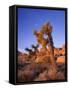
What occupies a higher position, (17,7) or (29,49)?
(17,7)

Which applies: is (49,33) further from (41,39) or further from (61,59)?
(61,59)

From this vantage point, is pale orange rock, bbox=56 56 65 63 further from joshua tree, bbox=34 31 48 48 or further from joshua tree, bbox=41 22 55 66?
joshua tree, bbox=34 31 48 48

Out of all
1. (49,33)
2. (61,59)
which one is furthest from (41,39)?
(61,59)

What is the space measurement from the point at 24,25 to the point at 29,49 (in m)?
0.23

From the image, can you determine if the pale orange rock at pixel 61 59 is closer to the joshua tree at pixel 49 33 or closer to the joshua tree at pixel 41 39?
the joshua tree at pixel 49 33

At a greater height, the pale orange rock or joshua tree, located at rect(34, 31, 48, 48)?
joshua tree, located at rect(34, 31, 48, 48)

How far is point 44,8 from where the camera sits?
11.0ft

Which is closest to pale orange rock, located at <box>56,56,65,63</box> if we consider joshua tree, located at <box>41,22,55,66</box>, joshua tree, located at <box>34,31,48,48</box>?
joshua tree, located at <box>41,22,55,66</box>

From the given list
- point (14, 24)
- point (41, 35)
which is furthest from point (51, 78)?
point (14, 24)

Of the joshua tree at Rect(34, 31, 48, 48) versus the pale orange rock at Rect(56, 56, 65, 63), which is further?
the pale orange rock at Rect(56, 56, 65, 63)

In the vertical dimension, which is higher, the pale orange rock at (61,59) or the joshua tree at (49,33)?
the joshua tree at (49,33)

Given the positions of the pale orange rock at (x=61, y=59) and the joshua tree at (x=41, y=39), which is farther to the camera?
the pale orange rock at (x=61, y=59)

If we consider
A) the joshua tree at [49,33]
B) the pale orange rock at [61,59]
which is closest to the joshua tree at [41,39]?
the joshua tree at [49,33]

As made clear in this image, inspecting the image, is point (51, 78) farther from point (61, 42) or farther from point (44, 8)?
point (44, 8)
